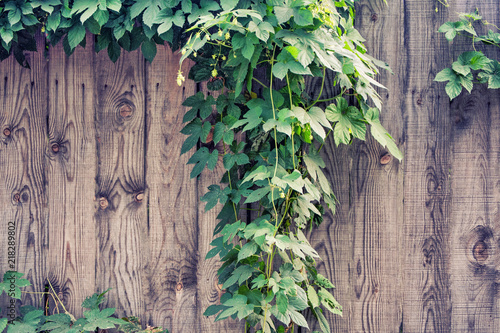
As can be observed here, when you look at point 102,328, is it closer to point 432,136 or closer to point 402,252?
point 402,252

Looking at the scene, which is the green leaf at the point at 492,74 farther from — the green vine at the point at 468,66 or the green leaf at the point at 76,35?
the green leaf at the point at 76,35

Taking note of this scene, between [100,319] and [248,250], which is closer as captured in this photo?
[248,250]

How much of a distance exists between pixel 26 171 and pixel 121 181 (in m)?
0.41

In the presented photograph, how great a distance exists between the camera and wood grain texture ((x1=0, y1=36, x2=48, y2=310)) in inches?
66.4

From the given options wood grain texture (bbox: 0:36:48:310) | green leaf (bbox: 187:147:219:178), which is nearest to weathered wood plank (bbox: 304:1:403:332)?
green leaf (bbox: 187:147:219:178)

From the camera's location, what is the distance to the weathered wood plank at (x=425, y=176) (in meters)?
1.68

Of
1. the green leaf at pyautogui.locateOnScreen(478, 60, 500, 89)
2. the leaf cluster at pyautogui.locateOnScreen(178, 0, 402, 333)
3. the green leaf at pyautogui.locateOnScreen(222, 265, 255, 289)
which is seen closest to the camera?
the leaf cluster at pyautogui.locateOnScreen(178, 0, 402, 333)

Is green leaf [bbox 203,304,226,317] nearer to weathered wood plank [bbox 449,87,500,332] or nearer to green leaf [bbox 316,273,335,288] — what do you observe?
green leaf [bbox 316,273,335,288]

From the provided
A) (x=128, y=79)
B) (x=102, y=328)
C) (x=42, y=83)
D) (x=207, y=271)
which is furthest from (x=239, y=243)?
(x=42, y=83)

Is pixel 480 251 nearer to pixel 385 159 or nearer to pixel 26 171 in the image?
pixel 385 159

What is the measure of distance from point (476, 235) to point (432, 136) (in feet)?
1.51

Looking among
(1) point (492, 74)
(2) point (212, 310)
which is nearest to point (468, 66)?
(1) point (492, 74)

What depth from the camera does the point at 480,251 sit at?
168 cm

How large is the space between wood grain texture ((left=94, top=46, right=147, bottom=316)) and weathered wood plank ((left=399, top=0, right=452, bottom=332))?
3.69ft
